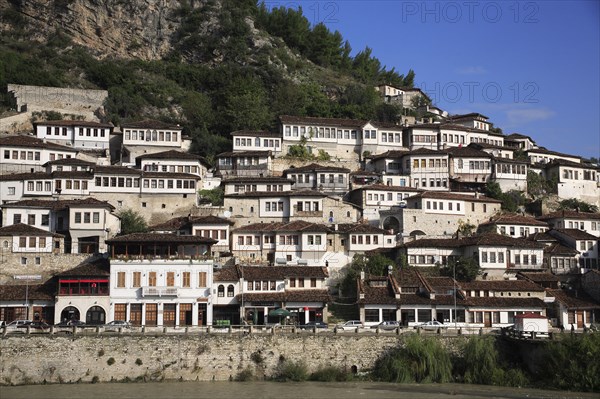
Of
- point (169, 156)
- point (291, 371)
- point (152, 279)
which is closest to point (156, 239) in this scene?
point (152, 279)

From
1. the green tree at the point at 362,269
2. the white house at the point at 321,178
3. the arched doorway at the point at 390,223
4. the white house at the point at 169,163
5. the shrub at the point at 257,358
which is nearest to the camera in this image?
the shrub at the point at 257,358

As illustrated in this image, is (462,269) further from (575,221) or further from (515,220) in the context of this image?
(575,221)

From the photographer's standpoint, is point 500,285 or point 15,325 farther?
point 500,285

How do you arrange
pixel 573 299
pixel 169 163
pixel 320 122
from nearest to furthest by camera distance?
pixel 573 299 → pixel 169 163 → pixel 320 122

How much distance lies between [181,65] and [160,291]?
206 ft

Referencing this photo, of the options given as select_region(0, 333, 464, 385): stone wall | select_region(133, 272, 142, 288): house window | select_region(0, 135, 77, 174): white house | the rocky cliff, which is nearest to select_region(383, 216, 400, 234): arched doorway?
select_region(0, 333, 464, 385): stone wall

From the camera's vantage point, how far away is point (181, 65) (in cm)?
10906

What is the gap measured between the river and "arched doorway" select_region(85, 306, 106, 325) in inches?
398

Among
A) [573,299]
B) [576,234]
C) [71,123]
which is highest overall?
[71,123]

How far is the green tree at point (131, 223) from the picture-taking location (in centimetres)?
6322

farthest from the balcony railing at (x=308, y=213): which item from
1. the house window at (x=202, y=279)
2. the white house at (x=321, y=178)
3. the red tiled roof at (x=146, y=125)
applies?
the red tiled roof at (x=146, y=125)

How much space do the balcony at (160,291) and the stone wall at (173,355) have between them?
8.17 meters

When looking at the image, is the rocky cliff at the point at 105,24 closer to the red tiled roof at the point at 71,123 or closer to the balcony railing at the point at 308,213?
the red tiled roof at the point at 71,123

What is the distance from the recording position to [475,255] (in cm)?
6206
